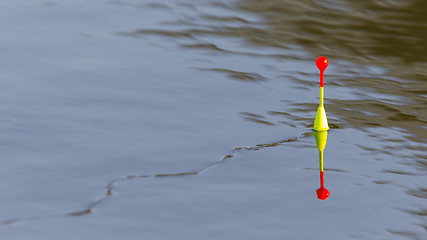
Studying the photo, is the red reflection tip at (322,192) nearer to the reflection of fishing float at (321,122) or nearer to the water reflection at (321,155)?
the water reflection at (321,155)

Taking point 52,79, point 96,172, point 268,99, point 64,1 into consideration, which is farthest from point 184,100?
point 64,1

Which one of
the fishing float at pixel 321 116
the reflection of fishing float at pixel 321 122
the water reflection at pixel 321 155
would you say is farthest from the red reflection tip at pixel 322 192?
the fishing float at pixel 321 116

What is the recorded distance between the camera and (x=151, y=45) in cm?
498

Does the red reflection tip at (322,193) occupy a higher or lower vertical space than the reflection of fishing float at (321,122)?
lower

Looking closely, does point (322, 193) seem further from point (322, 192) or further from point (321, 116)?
point (321, 116)

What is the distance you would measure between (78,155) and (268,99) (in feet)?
3.87

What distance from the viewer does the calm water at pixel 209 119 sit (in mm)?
2959

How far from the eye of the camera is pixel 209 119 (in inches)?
155

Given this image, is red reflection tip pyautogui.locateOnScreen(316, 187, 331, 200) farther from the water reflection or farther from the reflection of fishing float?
the reflection of fishing float

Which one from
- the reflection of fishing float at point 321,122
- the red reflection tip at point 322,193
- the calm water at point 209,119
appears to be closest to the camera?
the calm water at point 209,119

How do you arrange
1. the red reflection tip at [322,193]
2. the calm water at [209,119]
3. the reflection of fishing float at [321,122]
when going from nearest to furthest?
the calm water at [209,119]
the red reflection tip at [322,193]
the reflection of fishing float at [321,122]

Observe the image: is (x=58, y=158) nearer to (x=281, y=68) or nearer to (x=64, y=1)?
(x=281, y=68)

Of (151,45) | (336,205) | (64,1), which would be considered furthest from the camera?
(64,1)

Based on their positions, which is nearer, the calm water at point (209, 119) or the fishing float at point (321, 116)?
the calm water at point (209, 119)
